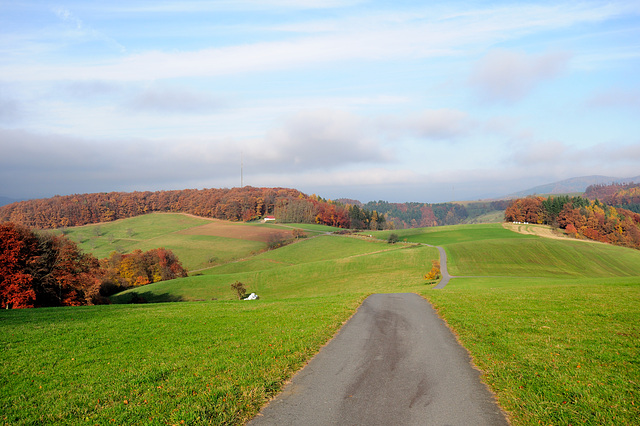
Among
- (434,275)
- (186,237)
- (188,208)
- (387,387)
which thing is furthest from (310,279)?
(188,208)

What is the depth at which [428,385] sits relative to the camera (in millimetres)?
8711

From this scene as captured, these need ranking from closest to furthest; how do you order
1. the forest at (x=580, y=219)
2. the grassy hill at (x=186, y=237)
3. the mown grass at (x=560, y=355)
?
the mown grass at (x=560, y=355) < the grassy hill at (x=186, y=237) < the forest at (x=580, y=219)

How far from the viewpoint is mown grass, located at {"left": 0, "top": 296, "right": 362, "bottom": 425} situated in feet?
23.8

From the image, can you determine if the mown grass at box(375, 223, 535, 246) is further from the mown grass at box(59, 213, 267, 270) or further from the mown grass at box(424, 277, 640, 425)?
the mown grass at box(424, 277, 640, 425)

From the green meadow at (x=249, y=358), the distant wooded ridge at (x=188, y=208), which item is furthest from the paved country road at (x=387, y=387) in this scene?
the distant wooded ridge at (x=188, y=208)

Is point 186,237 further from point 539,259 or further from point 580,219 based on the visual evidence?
point 580,219

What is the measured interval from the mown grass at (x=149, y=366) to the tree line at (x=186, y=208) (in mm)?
133353

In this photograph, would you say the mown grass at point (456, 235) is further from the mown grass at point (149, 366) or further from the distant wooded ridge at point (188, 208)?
the mown grass at point (149, 366)

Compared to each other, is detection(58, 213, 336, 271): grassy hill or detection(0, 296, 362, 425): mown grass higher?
detection(0, 296, 362, 425): mown grass

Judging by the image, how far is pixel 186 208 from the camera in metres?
170

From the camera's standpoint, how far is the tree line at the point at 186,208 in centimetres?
15150

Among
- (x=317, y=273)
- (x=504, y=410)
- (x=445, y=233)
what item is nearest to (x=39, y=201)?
(x=317, y=273)

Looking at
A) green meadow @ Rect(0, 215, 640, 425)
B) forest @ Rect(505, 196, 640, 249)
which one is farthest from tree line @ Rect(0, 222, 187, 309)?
forest @ Rect(505, 196, 640, 249)

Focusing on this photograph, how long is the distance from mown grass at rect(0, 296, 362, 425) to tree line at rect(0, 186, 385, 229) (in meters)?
133
